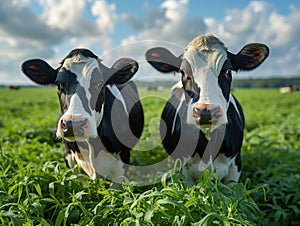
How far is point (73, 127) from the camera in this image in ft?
10.1

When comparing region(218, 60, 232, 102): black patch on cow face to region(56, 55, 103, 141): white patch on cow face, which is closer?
region(56, 55, 103, 141): white patch on cow face

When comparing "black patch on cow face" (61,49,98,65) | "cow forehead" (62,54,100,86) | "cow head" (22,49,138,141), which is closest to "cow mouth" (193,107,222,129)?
"cow head" (22,49,138,141)

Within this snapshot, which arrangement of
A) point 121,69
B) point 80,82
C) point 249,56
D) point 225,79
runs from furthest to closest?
point 249,56 → point 121,69 → point 225,79 → point 80,82

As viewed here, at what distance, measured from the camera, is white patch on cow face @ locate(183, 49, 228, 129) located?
3.21m

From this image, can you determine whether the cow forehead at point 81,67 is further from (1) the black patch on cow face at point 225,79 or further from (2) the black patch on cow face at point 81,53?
(1) the black patch on cow face at point 225,79

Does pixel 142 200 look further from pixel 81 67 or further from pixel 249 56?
pixel 249 56

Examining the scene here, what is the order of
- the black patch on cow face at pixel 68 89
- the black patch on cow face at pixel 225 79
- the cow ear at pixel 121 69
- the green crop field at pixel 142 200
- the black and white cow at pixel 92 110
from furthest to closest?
the cow ear at pixel 121 69, the black patch on cow face at pixel 225 79, the black patch on cow face at pixel 68 89, the black and white cow at pixel 92 110, the green crop field at pixel 142 200

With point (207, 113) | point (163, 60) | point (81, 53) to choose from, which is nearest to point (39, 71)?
point (81, 53)

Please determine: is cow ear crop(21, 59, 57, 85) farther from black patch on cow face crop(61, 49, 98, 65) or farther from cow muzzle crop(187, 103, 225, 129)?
cow muzzle crop(187, 103, 225, 129)

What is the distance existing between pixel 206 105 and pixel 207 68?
459mm

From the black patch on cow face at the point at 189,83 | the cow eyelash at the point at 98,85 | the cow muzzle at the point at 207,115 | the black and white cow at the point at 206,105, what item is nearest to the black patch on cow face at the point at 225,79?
the black and white cow at the point at 206,105

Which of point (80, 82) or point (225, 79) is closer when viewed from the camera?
point (80, 82)

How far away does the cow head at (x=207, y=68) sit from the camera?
3195 mm

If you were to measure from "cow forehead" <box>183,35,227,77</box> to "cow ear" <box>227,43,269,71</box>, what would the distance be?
0.85 feet
